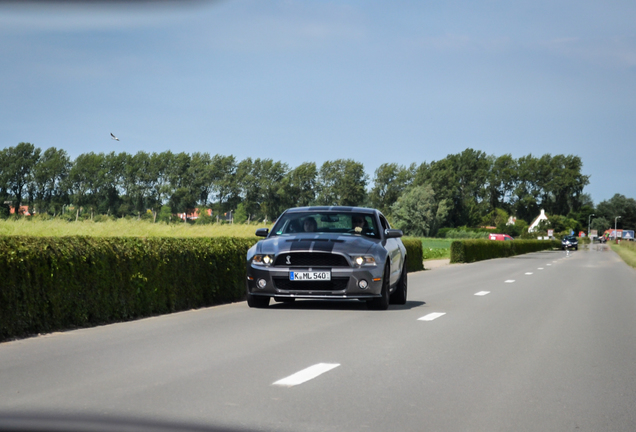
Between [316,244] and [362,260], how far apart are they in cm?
75

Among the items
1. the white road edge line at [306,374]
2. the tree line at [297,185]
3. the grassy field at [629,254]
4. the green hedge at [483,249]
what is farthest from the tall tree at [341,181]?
the white road edge line at [306,374]

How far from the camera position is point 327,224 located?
511 inches

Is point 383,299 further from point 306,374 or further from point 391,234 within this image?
point 306,374

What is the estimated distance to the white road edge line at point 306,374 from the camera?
19.4 feet

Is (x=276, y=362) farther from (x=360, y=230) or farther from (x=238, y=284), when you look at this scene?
(x=238, y=284)

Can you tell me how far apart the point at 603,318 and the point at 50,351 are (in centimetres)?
846

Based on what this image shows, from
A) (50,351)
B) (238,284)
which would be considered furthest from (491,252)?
(50,351)

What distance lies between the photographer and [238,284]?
1438cm

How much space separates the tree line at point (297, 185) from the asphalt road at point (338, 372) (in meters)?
80.7

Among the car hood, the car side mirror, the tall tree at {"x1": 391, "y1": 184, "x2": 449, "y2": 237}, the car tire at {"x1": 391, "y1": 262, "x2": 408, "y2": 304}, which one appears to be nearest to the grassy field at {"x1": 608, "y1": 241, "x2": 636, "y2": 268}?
the car tire at {"x1": 391, "y1": 262, "x2": 408, "y2": 304}

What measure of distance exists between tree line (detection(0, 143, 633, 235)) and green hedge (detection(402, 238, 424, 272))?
2507 inches

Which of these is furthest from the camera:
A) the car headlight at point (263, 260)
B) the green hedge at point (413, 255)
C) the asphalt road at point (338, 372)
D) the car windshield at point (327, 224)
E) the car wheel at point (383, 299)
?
the green hedge at point (413, 255)

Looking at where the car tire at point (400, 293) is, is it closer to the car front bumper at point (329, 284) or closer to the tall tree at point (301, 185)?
the car front bumper at point (329, 284)

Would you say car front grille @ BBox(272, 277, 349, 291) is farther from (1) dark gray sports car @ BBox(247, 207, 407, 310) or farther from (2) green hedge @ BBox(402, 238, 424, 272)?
(2) green hedge @ BBox(402, 238, 424, 272)
